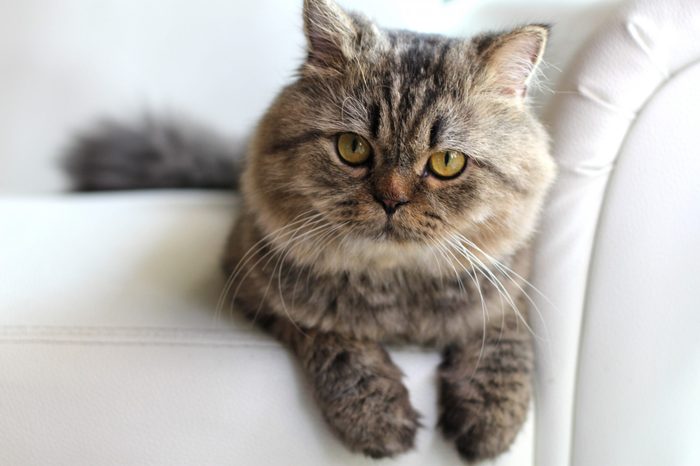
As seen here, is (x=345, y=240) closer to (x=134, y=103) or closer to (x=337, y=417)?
(x=337, y=417)

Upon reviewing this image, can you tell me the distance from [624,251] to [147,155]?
1.20m

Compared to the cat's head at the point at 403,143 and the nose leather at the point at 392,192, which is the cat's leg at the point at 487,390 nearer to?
the cat's head at the point at 403,143

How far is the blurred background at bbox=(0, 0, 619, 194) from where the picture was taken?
4.89ft

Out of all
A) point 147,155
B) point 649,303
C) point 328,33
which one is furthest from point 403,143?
point 147,155

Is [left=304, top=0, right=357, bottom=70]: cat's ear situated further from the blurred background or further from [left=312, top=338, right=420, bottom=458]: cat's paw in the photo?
the blurred background

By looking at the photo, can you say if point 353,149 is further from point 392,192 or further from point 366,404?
point 366,404

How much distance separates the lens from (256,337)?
0.95 m

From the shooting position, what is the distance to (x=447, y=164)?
83cm

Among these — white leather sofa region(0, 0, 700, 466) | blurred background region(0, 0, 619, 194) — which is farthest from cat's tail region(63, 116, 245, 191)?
→ white leather sofa region(0, 0, 700, 466)

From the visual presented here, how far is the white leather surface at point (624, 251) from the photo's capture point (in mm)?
896

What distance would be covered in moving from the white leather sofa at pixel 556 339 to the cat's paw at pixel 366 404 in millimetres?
30

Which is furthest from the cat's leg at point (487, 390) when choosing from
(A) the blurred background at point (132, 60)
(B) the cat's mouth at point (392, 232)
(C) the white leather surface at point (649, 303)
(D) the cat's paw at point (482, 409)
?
(A) the blurred background at point (132, 60)

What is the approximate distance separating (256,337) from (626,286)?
600 mm

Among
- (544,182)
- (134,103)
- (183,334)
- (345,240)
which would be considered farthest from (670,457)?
(134,103)
